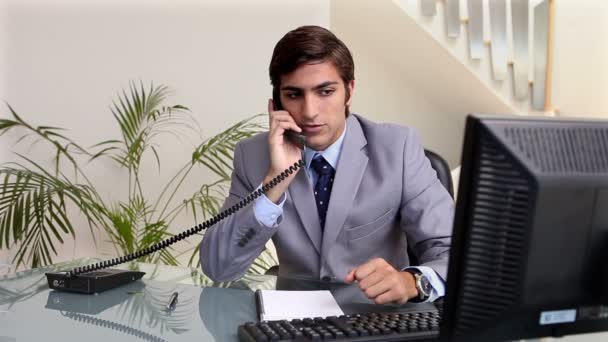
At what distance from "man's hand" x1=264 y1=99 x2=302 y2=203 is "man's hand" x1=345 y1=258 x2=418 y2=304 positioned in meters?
0.46

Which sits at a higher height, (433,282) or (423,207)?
(423,207)

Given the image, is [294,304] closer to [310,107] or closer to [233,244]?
[233,244]

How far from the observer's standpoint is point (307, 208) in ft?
6.20

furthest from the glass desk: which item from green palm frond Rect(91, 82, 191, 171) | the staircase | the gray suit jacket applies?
the staircase

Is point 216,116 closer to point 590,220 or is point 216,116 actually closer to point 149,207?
point 149,207

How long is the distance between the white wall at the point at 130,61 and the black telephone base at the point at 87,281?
79.3 inches

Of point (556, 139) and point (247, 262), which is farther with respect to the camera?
point (247, 262)

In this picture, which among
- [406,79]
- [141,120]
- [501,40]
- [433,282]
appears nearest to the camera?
[433,282]

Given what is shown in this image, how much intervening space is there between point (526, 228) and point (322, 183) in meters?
1.12

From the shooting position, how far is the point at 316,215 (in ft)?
6.18

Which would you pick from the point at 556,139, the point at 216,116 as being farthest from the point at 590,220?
the point at 216,116

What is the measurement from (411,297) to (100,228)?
2.55m

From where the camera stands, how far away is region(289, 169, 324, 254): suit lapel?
188 cm

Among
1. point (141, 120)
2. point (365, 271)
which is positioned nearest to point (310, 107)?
point (365, 271)
